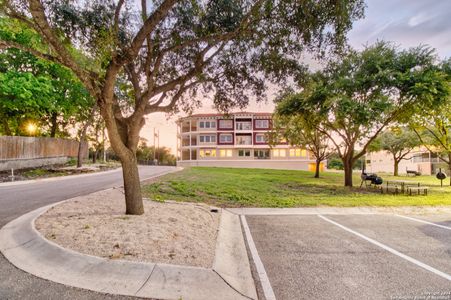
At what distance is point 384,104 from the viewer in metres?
16.5

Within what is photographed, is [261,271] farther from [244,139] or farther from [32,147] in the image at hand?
[244,139]

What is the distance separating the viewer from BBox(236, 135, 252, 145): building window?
54781 millimetres

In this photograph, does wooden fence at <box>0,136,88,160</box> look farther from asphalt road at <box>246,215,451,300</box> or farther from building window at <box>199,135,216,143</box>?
building window at <box>199,135,216,143</box>

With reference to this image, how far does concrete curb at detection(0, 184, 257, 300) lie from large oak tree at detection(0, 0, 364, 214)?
9.45ft

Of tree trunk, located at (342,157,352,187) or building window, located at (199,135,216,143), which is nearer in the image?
tree trunk, located at (342,157,352,187)

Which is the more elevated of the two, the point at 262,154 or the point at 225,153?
the point at 225,153

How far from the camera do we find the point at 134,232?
565cm

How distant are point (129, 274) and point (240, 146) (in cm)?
5056

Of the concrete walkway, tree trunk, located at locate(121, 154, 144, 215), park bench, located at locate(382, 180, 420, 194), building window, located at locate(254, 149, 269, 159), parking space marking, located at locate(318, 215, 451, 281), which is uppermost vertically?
building window, located at locate(254, 149, 269, 159)

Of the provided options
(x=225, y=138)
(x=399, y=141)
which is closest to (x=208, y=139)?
(x=225, y=138)

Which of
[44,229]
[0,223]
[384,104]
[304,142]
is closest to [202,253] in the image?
[44,229]

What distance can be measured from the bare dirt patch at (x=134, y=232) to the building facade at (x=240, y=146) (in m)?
45.5

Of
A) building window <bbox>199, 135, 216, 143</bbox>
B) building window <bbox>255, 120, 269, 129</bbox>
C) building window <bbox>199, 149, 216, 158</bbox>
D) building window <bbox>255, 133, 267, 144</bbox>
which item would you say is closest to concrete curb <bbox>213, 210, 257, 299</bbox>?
building window <bbox>199, 149, 216, 158</bbox>

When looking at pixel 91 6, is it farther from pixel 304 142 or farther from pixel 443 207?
pixel 304 142
